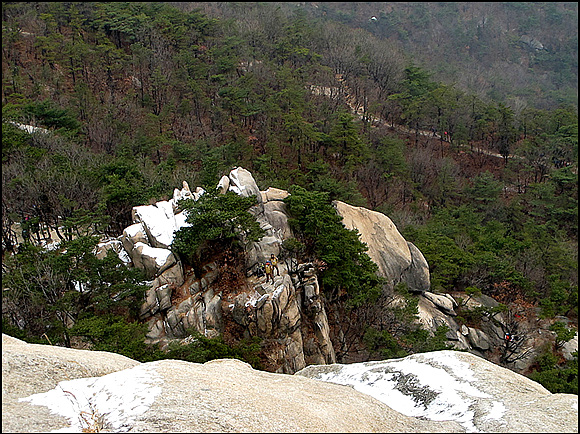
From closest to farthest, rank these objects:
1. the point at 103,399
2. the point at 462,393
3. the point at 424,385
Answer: the point at 103,399 < the point at 462,393 < the point at 424,385

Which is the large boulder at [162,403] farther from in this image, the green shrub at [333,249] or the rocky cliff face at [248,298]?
the green shrub at [333,249]

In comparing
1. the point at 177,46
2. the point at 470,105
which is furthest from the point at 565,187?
the point at 177,46

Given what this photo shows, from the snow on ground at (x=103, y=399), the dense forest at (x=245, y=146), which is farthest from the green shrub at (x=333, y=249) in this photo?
the snow on ground at (x=103, y=399)

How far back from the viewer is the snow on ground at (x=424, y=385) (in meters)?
6.29

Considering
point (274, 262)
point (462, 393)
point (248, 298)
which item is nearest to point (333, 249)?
point (274, 262)

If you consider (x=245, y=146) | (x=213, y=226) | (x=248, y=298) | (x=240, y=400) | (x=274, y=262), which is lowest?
(x=248, y=298)

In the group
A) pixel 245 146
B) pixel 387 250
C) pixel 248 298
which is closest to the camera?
pixel 248 298

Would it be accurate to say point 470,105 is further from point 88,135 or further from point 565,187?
point 88,135

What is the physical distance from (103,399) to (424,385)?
16.4 ft

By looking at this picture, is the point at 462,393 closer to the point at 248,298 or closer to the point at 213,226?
the point at 248,298

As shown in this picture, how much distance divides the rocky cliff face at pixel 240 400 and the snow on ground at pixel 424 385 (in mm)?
17

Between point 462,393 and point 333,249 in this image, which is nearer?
point 462,393

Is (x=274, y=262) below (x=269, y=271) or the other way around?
the other way around

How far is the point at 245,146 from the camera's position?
30.5 m
